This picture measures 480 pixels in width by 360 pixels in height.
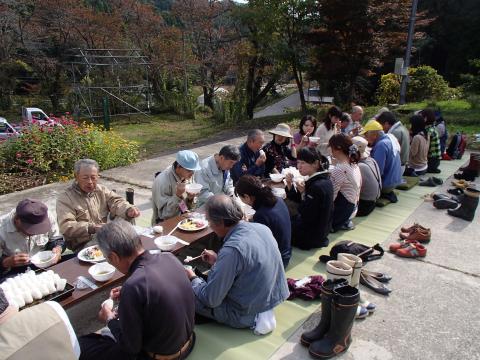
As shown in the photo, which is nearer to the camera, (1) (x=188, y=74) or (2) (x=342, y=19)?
(2) (x=342, y=19)

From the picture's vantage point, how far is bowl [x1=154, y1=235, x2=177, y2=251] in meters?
3.27

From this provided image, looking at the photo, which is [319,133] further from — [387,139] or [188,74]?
[188,74]

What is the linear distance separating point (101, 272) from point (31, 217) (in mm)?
760

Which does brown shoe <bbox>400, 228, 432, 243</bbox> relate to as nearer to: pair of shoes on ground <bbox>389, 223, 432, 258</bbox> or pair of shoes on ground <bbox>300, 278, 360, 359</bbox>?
pair of shoes on ground <bbox>389, 223, 432, 258</bbox>

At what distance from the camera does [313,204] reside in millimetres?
4105

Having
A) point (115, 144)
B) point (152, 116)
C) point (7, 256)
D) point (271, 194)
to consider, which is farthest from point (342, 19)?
point (7, 256)

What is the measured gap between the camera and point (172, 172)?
13.9ft

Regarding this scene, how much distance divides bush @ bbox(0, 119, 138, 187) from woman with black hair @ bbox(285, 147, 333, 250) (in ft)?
18.0

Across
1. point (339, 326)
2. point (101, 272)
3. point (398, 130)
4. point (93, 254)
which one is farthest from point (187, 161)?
point (398, 130)

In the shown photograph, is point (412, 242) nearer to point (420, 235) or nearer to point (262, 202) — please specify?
point (420, 235)

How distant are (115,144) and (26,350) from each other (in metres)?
8.15

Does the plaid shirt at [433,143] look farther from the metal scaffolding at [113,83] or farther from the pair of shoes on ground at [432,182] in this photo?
the metal scaffolding at [113,83]

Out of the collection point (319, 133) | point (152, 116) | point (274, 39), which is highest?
point (274, 39)

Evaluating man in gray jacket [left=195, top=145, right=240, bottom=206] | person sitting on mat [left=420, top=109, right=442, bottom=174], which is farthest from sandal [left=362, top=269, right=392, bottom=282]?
person sitting on mat [left=420, top=109, right=442, bottom=174]
